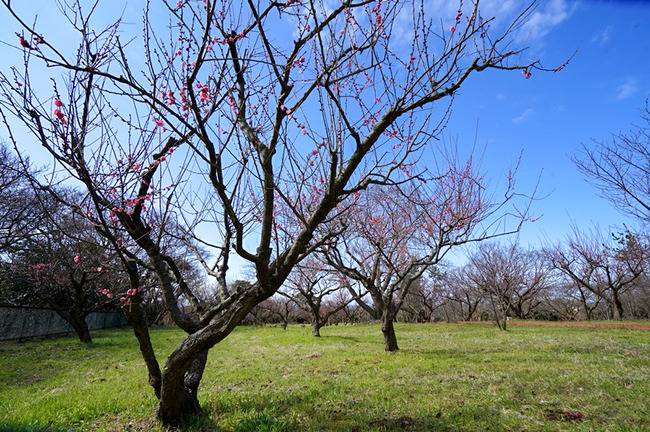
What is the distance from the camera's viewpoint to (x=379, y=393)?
5543 millimetres

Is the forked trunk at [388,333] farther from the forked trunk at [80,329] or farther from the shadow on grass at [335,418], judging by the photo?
the forked trunk at [80,329]

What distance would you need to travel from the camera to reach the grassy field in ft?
13.7

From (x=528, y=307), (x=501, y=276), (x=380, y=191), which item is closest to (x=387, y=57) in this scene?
(x=380, y=191)

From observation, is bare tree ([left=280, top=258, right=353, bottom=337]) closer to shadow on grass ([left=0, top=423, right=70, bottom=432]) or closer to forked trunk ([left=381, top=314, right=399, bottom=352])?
forked trunk ([left=381, top=314, right=399, bottom=352])

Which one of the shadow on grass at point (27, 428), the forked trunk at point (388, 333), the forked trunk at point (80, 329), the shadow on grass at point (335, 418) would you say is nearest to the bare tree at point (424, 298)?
the forked trunk at point (388, 333)

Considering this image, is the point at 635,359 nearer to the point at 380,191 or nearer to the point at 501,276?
the point at 380,191

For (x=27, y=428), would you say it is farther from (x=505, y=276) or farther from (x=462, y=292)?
(x=462, y=292)

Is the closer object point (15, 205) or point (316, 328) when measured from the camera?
point (15, 205)

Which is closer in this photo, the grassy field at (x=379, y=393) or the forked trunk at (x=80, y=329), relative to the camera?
the grassy field at (x=379, y=393)

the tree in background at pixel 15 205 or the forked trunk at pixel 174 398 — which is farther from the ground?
the tree in background at pixel 15 205

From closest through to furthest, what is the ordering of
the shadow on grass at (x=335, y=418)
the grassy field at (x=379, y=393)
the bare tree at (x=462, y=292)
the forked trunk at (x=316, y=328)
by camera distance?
the shadow on grass at (x=335, y=418) < the grassy field at (x=379, y=393) < the forked trunk at (x=316, y=328) < the bare tree at (x=462, y=292)

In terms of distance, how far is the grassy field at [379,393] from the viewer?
418cm

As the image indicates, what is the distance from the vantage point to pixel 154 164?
4.67m

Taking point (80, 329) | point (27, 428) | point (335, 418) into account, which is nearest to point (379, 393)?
point (335, 418)
